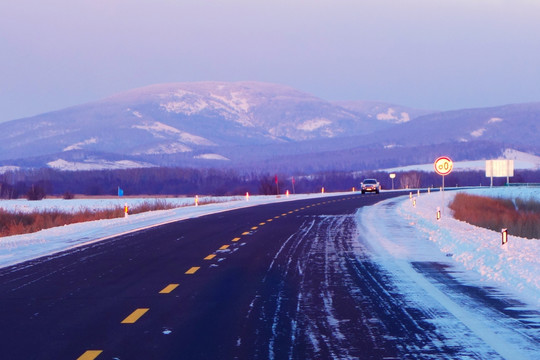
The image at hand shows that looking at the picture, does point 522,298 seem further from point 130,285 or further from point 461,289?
point 130,285

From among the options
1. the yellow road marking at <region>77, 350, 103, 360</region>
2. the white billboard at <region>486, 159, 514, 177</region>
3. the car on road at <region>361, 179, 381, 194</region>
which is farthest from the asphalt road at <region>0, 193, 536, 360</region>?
the white billboard at <region>486, 159, 514, 177</region>

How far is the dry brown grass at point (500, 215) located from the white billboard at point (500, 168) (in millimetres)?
39275

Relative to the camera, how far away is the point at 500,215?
49031 mm

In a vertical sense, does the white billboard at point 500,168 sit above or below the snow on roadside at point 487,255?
above

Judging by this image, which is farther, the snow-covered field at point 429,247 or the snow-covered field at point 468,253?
the snow-covered field at point 429,247

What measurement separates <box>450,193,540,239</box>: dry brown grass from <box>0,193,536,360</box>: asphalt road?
20.3 metres

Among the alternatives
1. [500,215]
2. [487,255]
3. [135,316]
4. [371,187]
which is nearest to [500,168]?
[371,187]

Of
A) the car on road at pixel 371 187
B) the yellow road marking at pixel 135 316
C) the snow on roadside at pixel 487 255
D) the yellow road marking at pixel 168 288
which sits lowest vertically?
the yellow road marking at pixel 135 316

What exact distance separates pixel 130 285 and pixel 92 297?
1.32 m

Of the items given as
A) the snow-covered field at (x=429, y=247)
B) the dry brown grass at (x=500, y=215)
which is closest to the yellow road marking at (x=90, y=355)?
the snow-covered field at (x=429, y=247)

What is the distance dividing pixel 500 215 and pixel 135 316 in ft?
139

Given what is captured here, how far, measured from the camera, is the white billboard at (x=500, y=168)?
109 m

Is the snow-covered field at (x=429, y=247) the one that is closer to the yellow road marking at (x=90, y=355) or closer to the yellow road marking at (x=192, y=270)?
the yellow road marking at (x=192, y=270)

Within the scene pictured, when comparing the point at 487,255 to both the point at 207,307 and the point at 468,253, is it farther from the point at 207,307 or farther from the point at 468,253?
the point at 207,307
